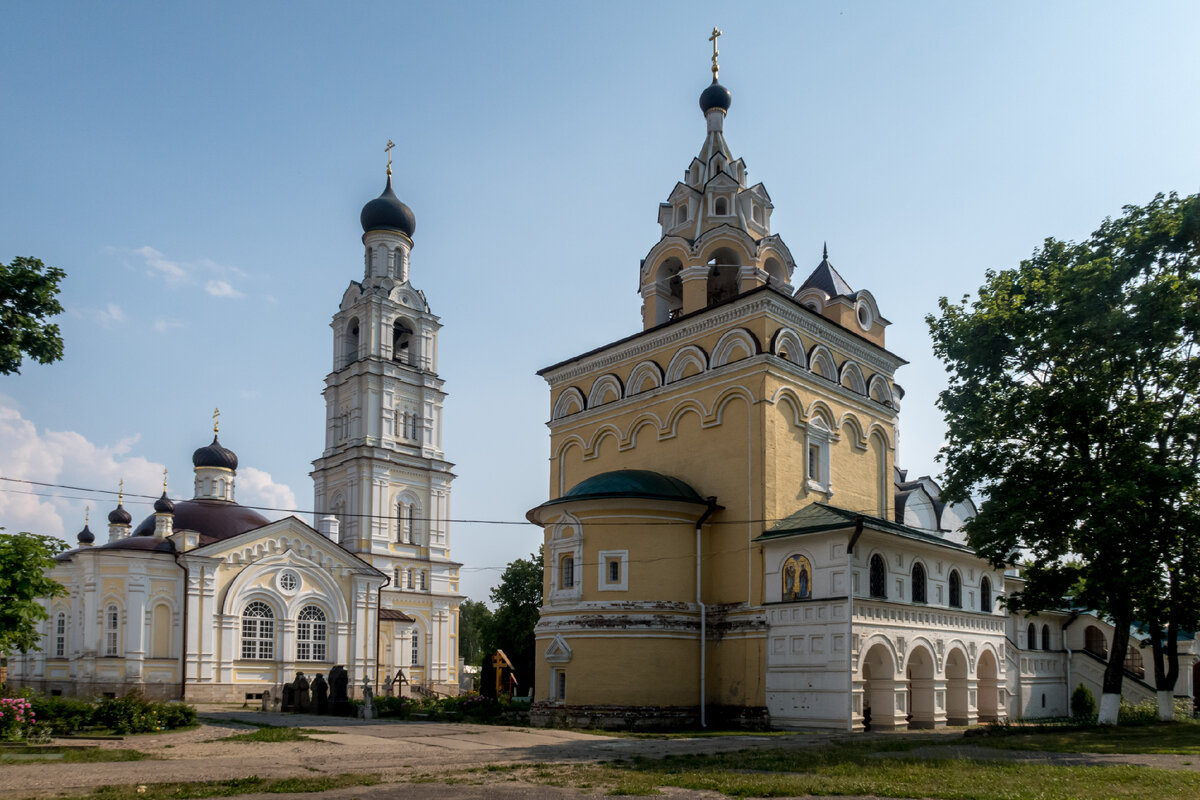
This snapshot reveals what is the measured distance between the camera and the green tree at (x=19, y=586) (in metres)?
18.3

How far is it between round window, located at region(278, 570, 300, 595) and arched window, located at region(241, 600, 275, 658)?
99cm

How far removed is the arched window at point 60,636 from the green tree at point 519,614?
61.0ft

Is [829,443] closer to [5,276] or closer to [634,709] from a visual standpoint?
[634,709]

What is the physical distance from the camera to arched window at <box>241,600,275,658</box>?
39062 millimetres

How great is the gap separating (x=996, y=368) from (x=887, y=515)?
7.95m

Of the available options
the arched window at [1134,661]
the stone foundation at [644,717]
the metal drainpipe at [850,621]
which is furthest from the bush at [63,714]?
the arched window at [1134,661]

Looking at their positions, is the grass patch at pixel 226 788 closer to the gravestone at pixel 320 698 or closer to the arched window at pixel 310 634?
the gravestone at pixel 320 698

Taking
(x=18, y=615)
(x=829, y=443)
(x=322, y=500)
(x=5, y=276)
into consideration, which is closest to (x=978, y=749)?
(x=829, y=443)

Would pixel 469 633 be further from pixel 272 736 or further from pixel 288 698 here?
pixel 272 736

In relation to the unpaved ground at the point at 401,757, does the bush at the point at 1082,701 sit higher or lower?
lower

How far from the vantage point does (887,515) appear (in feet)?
94.6

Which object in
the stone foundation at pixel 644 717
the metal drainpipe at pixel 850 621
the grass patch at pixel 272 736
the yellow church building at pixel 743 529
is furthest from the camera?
the yellow church building at pixel 743 529

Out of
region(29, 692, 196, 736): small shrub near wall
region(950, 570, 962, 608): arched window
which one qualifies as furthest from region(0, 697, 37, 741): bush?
region(950, 570, 962, 608): arched window

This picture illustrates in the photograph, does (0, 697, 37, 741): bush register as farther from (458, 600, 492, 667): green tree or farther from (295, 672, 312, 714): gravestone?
(458, 600, 492, 667): green tree
